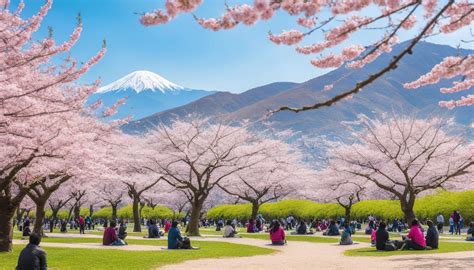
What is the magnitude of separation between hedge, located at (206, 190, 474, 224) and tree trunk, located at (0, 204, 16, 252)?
30716mm

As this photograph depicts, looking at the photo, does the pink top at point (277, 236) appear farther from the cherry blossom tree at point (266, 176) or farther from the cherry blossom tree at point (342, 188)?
the cherry blossom tree at point (342, 188)

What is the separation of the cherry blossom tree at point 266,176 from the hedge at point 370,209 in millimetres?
2467

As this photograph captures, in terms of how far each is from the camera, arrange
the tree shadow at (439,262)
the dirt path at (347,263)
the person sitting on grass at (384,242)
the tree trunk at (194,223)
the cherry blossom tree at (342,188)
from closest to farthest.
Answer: the tree shadow at (439,262), the dirt path at (347,263), the person sitting on grass at (384,242), the tree trunk at (194,223), the cherry blossom tree at (342,188)

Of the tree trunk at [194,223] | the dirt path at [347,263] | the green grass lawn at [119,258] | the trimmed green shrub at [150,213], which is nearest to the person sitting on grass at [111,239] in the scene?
the green grass lawn at [119,258]

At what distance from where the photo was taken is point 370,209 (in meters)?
47.6

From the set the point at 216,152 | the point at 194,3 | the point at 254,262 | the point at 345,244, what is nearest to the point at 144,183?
the point at 216,152

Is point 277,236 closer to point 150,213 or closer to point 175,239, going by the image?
point 175,239

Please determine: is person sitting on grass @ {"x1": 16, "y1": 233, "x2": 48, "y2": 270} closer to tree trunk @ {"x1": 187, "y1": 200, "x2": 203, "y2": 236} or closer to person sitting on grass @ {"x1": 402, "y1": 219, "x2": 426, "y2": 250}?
person sitting on grass @ {"x1": 402, "y1": 219, "x2": 426, "y2": 250}

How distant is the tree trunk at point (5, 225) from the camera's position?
1723cm

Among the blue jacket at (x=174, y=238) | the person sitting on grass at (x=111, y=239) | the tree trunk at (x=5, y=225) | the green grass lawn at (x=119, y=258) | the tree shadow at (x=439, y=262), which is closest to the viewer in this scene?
the tree shadow at (x=439, y=262)

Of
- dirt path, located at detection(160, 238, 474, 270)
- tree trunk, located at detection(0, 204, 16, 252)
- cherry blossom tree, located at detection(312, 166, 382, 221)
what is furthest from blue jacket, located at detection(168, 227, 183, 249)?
cherry blossom tree, located at detection(312, 166, 382, 221)

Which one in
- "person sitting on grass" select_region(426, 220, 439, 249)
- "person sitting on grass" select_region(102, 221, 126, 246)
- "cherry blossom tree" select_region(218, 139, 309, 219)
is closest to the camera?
"person sitting on grass" select_region(426, 220, 439, 249)

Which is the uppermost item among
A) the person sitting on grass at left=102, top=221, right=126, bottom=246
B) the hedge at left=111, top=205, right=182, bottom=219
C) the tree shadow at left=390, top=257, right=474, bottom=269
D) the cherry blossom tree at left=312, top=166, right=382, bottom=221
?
the cherry blossom tree at left=312, top=166, right=382, bottom=221

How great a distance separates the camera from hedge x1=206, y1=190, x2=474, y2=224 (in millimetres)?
37678
